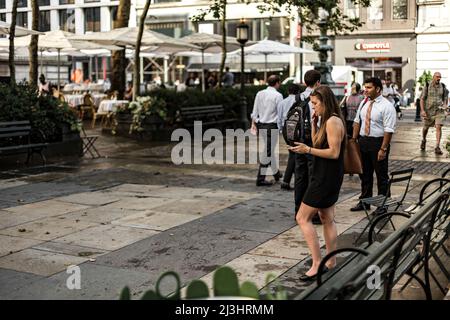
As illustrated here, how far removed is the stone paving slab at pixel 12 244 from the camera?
22.3 ft

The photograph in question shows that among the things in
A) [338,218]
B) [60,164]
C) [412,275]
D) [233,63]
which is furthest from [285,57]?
[412,275]

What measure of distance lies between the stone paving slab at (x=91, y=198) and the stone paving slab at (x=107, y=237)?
159cm

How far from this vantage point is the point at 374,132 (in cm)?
859

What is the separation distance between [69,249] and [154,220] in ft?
5.18

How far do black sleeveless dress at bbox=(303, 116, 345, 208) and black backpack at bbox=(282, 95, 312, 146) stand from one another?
1.52 metres

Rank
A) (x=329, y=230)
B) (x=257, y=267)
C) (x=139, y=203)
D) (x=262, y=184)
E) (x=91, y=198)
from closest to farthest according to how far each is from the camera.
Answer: (x=329, y=230)
(x=257, y=267)
(x=139, y=203)
(x=91, y=198)
(x=262, y=184)

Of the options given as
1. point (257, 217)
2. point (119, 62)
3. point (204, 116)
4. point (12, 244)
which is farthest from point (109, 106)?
point (12, 244)

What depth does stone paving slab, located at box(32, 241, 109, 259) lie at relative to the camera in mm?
6660

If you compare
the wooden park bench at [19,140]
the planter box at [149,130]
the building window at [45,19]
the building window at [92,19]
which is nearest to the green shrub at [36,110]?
the wooden park bench at [19,140]

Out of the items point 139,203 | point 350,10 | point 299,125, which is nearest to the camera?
point 299,125

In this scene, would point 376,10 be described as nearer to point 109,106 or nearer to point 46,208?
point 109,106

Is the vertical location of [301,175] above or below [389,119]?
below

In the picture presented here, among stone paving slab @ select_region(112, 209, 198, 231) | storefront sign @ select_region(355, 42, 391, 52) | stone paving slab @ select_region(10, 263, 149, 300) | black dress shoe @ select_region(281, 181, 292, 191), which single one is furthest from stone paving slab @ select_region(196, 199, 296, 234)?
storefront sign @ select_region(355, 42, 391, 52)
